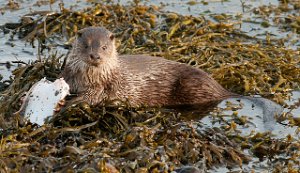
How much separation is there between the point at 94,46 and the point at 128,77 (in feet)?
1.57

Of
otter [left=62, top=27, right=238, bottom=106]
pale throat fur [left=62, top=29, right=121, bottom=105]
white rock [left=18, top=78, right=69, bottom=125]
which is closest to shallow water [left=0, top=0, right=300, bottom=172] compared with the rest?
otter [left=62, top=27, right=238, bottom=106]

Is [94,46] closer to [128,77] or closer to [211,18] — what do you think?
[128,77]

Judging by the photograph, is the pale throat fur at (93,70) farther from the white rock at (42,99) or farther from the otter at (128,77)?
the white rock at (42,99)

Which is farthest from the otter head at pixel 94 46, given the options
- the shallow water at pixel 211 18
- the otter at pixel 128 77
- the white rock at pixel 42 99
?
the shallow water at pixel 211 18

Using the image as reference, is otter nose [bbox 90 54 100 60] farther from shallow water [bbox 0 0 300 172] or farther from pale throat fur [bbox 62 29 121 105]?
shallow water [bbox 0 0 300 172]

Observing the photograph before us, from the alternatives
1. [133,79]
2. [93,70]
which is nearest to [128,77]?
[133,79]

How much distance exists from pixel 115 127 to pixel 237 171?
88cm

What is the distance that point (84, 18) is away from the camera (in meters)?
8.18

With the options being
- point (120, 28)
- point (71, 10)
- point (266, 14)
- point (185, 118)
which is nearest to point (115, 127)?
point (185, 118)

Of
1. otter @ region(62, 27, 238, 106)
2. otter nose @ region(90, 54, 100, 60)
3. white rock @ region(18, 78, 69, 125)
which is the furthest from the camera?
otter @ region(62, 27, 238, 106)

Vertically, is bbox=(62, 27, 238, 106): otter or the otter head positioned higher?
the otter head

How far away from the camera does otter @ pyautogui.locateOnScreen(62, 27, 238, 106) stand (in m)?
6.21

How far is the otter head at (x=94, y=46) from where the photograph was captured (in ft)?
20.1

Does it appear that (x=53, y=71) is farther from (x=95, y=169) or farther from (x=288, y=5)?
(x=288, y=5)
